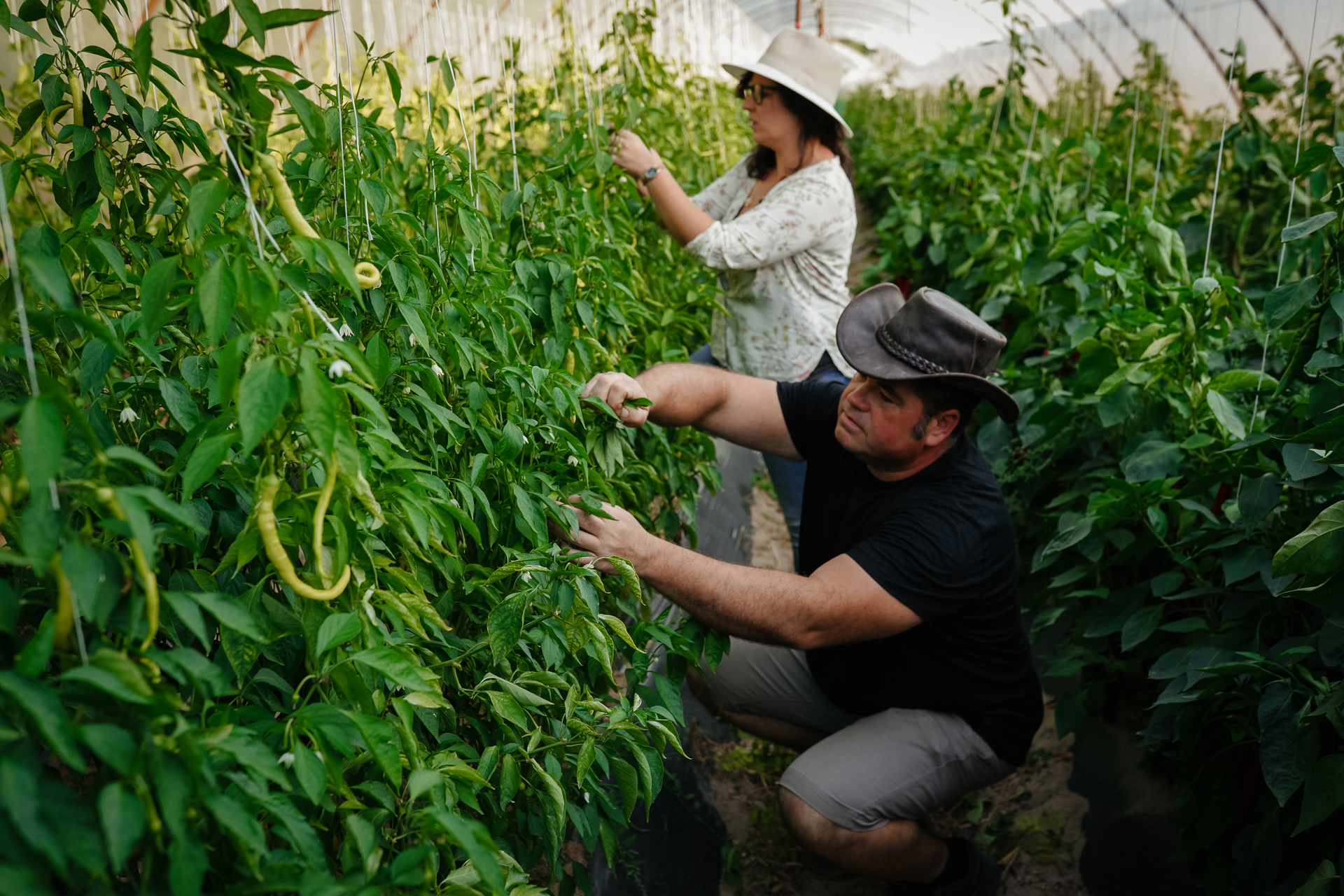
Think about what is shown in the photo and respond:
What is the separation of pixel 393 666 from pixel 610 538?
2.19 feet

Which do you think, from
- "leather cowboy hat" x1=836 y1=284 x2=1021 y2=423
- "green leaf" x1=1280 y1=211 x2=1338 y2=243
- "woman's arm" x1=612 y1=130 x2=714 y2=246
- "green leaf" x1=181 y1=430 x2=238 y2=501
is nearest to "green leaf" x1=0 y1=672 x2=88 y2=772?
"green leaf" x1=181 y1=430 x2=238 y2=501

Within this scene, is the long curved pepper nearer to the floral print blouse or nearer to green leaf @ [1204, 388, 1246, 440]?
the floral print blouse

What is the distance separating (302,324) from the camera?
1.03 metres

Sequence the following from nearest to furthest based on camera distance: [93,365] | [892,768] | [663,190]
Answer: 1. [93,365]
2. [892,768]
3. [663,190]

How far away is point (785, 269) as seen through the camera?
2.62 m

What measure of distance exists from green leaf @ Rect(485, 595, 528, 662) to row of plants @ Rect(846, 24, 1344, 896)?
46.1 inches

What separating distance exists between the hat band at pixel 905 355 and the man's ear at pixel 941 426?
95 millimetres

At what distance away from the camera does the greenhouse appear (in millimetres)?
828

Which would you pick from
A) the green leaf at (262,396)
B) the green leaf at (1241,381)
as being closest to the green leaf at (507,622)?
the green leaf at (262,396)

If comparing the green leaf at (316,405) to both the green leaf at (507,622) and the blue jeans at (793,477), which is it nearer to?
the green leaf at (507,622)

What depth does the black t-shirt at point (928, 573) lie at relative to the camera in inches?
72.9

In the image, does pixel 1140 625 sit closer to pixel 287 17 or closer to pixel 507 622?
pixel 507 622

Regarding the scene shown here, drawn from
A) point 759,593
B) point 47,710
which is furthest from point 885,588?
point 47,710

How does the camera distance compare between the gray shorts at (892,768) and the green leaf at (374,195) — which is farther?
the gray shorts at (892,768)
